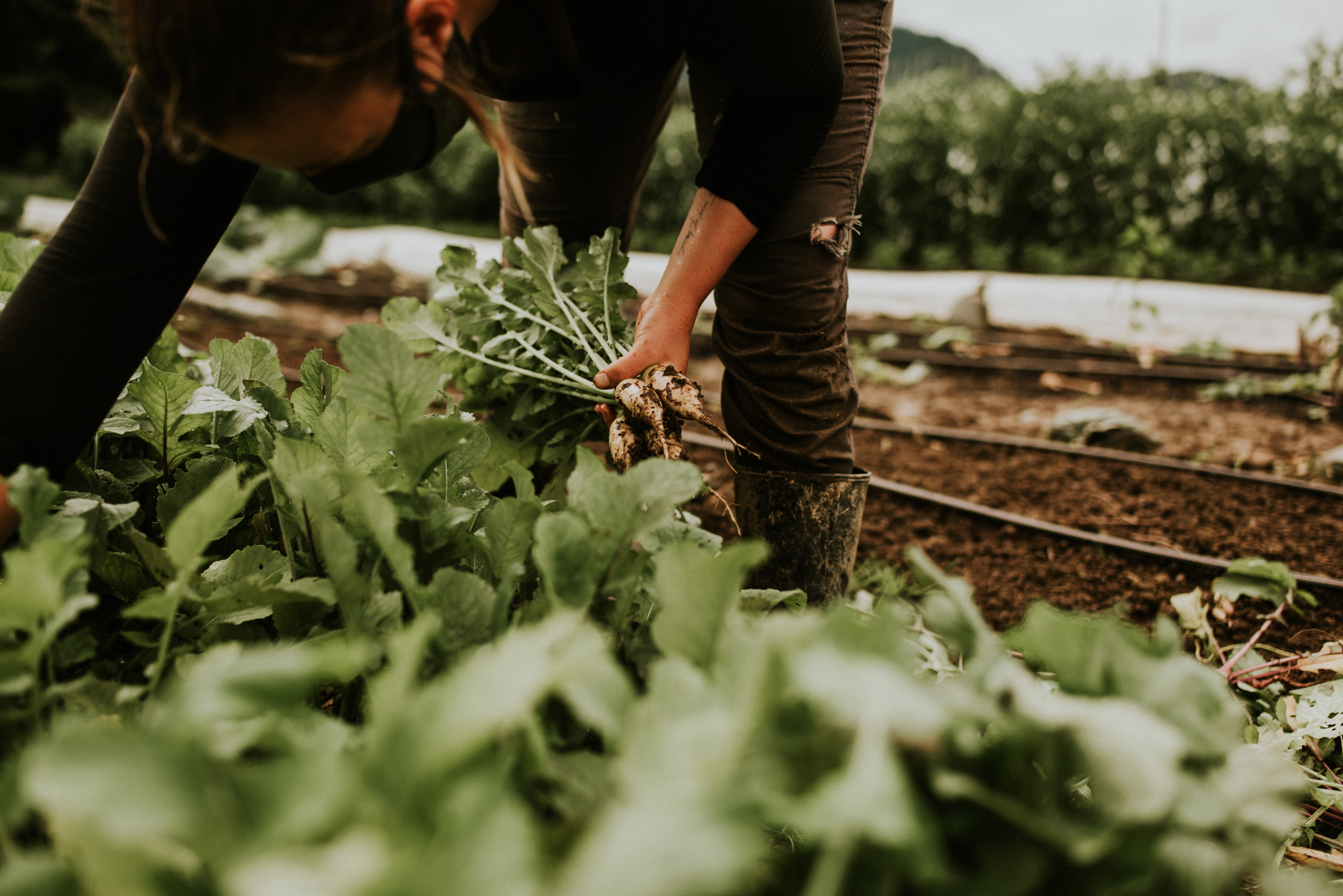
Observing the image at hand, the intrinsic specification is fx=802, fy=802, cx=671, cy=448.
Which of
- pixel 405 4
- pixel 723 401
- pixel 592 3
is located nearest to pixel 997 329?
pixel 723 401

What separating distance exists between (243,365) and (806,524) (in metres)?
1.11

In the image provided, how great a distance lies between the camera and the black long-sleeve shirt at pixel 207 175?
971 mm

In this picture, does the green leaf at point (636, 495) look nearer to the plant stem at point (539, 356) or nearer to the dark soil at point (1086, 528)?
the plant stem at point (539, 356)

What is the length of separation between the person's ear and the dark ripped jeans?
0.77 m

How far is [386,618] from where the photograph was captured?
773 millimetres

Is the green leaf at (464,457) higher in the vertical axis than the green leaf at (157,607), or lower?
higher

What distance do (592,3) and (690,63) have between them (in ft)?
1.24

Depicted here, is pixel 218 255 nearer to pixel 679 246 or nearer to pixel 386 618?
pixel 679 246

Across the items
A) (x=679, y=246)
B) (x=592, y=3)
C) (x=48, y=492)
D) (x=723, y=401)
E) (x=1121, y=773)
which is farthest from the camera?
(x=723, y=401)

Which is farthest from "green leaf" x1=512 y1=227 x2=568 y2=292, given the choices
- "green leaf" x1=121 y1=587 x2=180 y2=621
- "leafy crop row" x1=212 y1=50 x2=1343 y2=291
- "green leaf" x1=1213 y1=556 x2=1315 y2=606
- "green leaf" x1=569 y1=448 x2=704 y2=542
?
"leafy crop row" x1=212 y1=50 x2=1343 y2=291

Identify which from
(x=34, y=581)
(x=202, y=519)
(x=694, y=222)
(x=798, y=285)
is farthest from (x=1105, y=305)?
(x=34, y=581)

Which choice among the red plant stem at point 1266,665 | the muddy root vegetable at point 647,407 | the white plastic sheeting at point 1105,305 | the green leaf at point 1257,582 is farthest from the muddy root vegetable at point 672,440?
the white plastic sheeting at point 1105,305

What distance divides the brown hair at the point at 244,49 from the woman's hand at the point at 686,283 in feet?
2.45

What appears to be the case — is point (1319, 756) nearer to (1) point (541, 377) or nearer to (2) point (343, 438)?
(1) point (541, 377)
